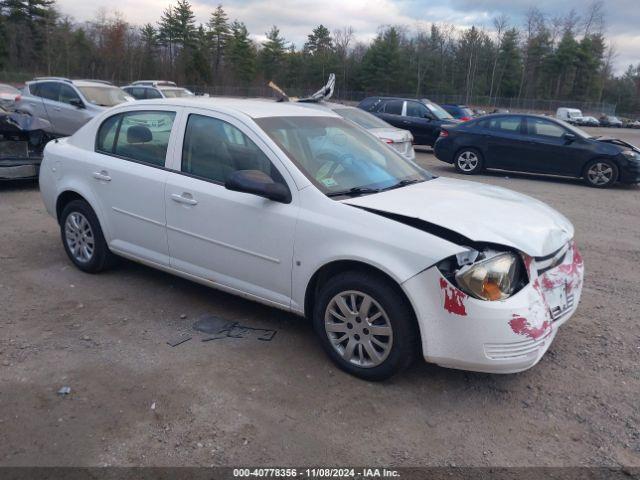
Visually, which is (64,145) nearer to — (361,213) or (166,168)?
(166,168)

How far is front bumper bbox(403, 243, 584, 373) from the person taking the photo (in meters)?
3.18

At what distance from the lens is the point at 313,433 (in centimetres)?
308

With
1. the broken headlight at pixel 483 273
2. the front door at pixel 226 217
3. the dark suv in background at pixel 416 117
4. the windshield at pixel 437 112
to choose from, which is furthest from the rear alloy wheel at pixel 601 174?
the front door at pixel 226 217

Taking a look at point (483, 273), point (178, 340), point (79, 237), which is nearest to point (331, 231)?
point (483, 273)

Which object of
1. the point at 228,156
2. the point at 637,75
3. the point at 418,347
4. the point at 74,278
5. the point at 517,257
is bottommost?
the point at 74,278

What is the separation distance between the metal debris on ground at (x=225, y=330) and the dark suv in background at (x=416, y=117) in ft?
44.7

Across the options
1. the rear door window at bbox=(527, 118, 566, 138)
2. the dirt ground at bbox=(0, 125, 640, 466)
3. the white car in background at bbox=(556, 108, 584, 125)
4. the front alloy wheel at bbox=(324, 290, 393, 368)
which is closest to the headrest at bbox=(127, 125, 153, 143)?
the dirt ground at bbox=(0, 125, 640, 466)

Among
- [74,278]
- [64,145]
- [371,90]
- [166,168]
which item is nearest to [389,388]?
[166,168]

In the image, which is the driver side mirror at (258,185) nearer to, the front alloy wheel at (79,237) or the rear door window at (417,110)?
the front alloy wheel at (79,237)

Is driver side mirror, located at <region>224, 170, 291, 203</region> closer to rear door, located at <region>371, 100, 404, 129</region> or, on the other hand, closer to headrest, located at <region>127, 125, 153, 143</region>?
headrest, located at <region>127, 125, 153, 143</region>

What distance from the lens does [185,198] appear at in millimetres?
4312

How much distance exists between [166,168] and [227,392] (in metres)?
1.97

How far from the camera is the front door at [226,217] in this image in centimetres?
389

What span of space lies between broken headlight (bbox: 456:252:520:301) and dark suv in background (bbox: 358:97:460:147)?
46.4 ft
